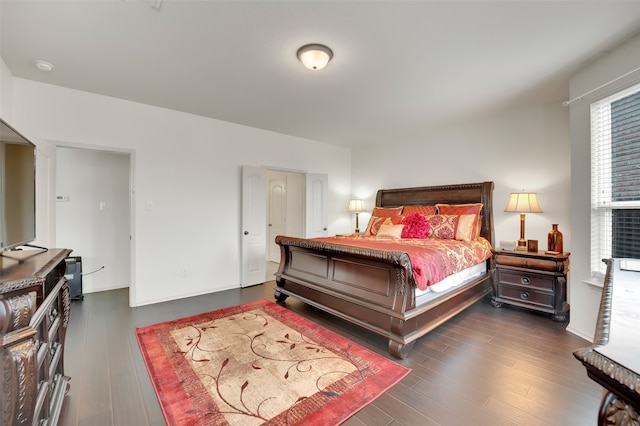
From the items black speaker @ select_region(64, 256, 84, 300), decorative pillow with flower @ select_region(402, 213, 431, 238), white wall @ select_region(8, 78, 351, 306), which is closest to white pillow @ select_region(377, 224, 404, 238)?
decorative pillow with flower @ select_region(402, 213, 431, 238)

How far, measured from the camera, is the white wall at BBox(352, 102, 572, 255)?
11.3 feet

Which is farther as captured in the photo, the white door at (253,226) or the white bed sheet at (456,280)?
the white door at (253,226)

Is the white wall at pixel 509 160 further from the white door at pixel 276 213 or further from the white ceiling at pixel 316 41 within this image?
the white door at pixel 276 213

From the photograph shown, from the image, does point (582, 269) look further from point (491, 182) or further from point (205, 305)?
point (205, 305)

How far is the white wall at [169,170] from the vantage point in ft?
10.3

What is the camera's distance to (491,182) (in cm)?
397

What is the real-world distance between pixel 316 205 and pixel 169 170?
2.70 metres

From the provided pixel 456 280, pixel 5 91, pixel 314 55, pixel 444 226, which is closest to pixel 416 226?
pixel 444 226

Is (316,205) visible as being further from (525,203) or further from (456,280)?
(525,203)

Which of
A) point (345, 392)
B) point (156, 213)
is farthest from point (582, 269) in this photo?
point (156, 213)

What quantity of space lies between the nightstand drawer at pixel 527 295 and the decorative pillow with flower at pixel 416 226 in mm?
1162

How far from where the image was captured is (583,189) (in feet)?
8.89

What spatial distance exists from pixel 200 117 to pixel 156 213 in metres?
1.55

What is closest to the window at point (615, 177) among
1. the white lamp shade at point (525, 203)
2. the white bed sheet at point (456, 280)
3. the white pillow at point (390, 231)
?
the white lamp shade at point (525, 203)
